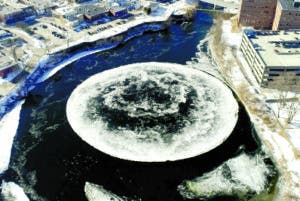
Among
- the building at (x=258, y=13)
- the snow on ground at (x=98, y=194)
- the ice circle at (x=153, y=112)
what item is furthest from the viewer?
the building at (x=258, y=13)

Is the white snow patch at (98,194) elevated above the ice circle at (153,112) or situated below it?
below

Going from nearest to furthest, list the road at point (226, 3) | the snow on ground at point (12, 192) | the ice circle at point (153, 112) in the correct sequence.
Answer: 1. the snow on ground at point (12, 192)
2. the ice circle at point (153, 112)
3. the road at point (226, 3)

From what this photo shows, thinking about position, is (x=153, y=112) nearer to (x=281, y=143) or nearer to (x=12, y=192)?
(x=281, y=143)

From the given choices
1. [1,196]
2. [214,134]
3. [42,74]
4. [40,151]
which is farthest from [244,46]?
[1,196]

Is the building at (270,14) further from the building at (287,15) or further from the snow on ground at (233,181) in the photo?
the snow on ground at (233,181)

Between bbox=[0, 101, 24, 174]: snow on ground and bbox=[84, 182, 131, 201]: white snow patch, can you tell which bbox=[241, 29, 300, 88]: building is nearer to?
bbox=[84, 182, 131, 201]: white snow patch

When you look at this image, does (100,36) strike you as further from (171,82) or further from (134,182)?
(134,182)

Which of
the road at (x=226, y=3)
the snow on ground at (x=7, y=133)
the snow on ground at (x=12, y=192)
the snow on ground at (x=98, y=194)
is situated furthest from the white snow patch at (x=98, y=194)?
the road at (x=226, y=3)
